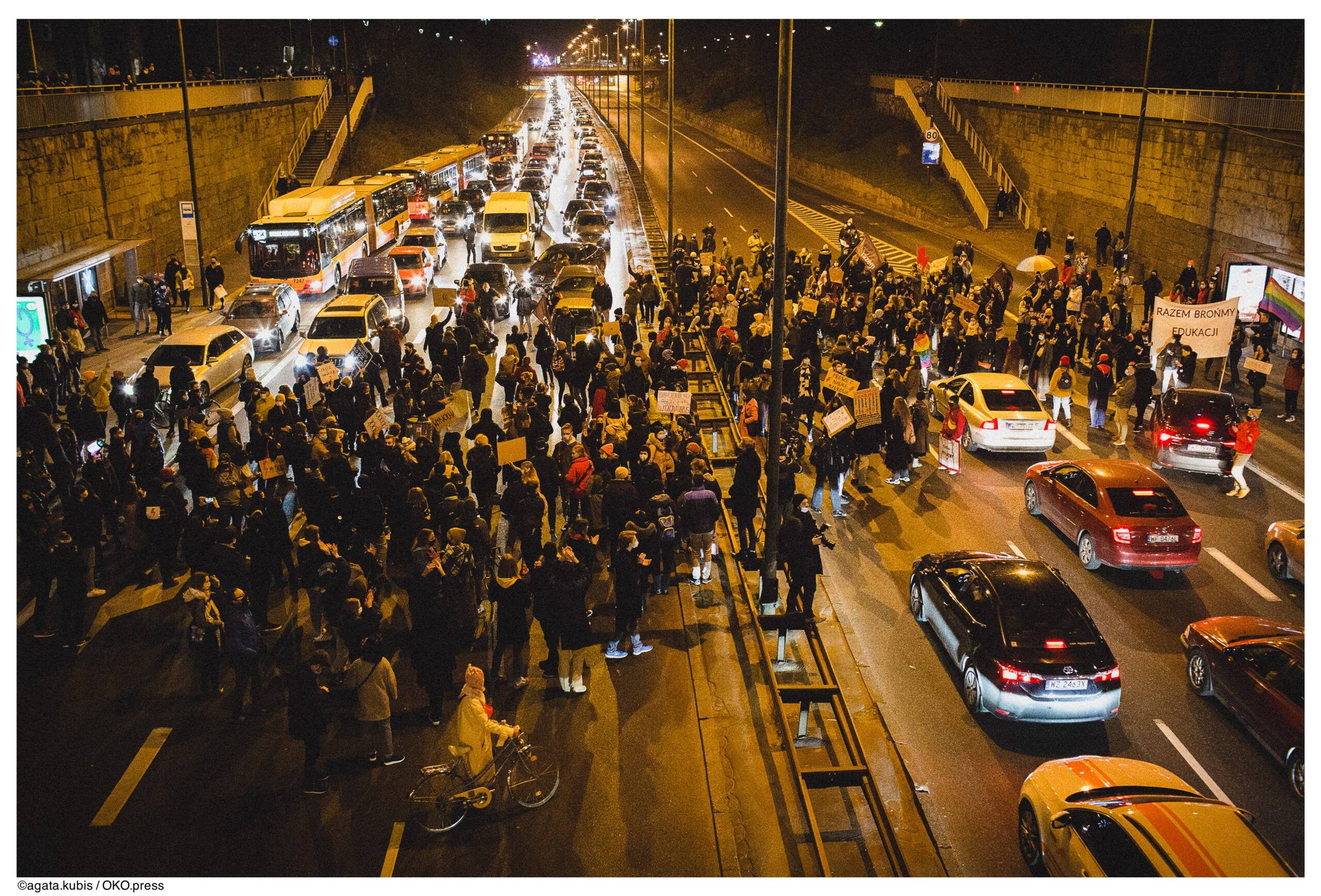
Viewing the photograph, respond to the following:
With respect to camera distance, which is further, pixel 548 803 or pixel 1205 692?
pixel 1205 692

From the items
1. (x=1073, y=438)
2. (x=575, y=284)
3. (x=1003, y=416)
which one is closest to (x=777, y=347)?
(x=1003, y=416)

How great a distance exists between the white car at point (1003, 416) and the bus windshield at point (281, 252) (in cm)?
1997

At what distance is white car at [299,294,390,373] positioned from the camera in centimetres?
2312

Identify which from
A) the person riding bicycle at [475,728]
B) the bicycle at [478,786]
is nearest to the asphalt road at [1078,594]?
the bicycle at [478,786]

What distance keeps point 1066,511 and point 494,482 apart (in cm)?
793

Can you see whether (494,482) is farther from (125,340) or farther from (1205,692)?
A: (125,340)

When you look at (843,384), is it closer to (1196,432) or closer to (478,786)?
(1196,432)

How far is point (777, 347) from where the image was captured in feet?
41.6

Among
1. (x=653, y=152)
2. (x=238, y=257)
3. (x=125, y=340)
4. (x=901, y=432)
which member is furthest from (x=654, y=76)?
(x=901, y=432)

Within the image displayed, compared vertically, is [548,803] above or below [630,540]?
below

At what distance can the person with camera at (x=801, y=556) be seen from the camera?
12.3m

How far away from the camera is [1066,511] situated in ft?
48.8

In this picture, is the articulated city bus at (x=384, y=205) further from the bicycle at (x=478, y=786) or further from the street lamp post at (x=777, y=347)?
the bicycle at (x=478, y=786)

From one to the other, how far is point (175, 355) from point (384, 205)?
2040cm
